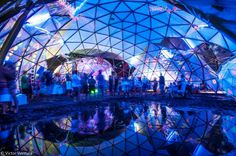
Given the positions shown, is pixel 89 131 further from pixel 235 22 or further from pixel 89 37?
pixel 89 37

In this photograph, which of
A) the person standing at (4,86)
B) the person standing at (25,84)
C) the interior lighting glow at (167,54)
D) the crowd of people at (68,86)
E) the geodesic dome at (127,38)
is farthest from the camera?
the interior lighting glow at (167,54)

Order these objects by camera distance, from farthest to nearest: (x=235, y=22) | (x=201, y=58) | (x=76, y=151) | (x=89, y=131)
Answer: (x=201, y=58), (x=235, y=22), (x=89, y=131), (x=76, y=151)

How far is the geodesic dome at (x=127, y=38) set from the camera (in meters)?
20.4

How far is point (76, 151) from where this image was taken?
381 cm

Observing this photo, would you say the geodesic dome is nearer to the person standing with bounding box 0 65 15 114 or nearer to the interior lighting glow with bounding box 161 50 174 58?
the interior lighting glow with bounding box 161 50 174 58

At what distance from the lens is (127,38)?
28.6m

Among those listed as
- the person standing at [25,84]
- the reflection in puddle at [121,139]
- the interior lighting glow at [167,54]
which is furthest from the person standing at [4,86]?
the interior lighting glow at [167,54]

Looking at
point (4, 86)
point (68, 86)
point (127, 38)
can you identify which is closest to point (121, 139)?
point (4, 86)

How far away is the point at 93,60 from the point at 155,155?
37024mm

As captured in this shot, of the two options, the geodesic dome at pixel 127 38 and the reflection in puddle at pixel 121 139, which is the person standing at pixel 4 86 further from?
the geodesic dome at pixel 127 38

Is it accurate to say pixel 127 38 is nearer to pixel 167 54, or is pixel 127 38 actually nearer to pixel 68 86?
pixel 167 54

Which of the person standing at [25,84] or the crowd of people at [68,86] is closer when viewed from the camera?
the crowd of people at [68,86]

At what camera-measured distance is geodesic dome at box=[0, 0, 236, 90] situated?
20438 millimetres

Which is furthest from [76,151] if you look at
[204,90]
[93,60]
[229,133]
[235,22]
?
[93,60]
